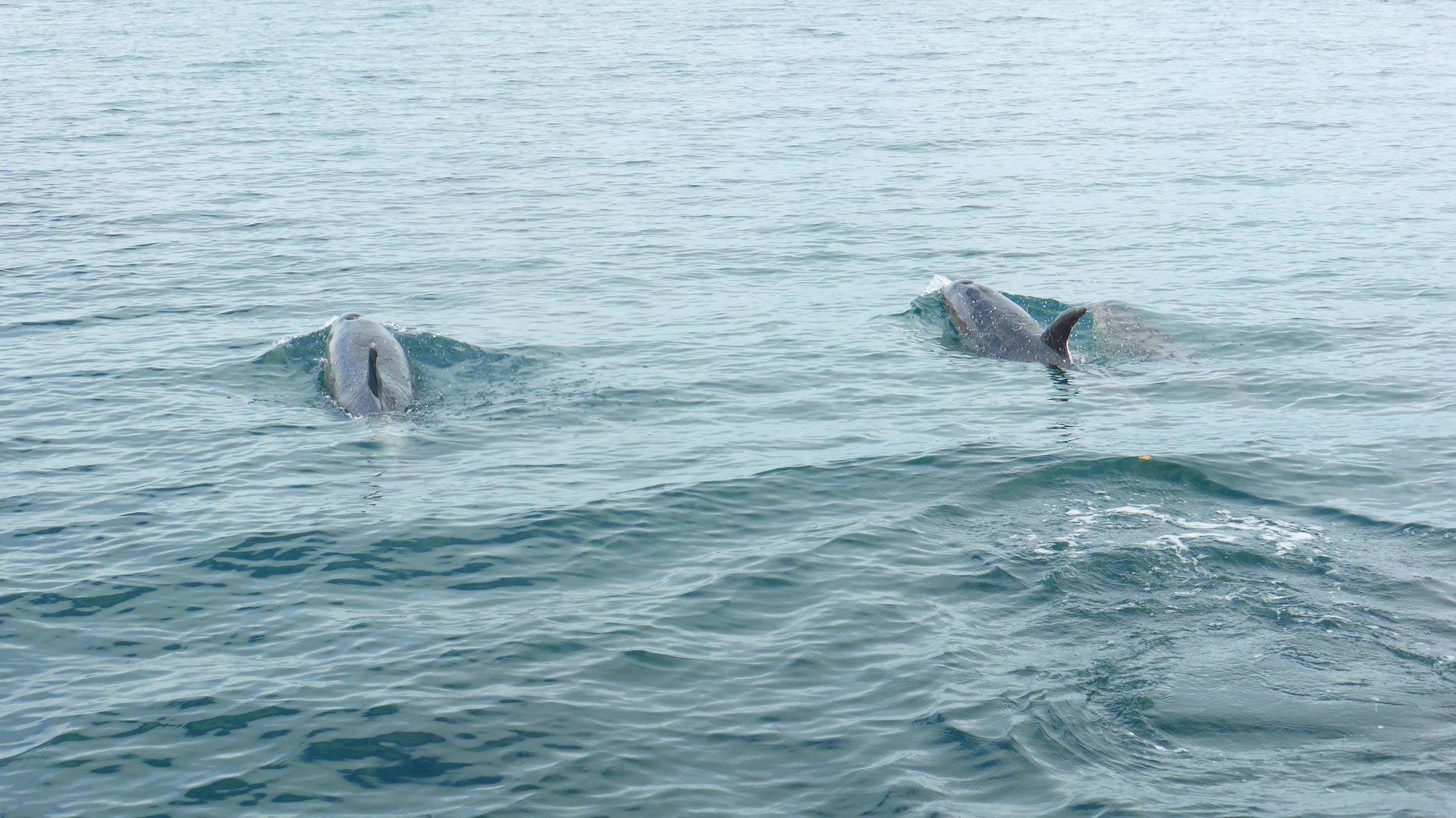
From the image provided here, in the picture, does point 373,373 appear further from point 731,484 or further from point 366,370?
point 731,484

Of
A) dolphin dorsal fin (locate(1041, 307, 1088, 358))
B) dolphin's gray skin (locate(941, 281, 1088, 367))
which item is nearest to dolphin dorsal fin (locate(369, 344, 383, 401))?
dolphin's gray skin (locate(941, 281, 1088, 367))

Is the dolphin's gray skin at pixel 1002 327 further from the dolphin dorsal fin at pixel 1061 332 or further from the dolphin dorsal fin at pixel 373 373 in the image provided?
the dolphin dorsal fin at pixel 373 373

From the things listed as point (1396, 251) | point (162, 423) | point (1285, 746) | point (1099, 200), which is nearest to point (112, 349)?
point (162, 423)

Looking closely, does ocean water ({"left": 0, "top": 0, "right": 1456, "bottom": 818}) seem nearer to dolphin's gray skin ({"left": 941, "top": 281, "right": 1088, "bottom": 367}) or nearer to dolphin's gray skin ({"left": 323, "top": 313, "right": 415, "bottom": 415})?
dolphin's gray skin ({"left": 323, "top": 313, "right": 415, "bottom": 415})

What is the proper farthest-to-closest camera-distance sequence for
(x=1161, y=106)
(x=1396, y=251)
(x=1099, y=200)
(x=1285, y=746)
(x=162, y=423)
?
(x=1161, y=106) → (x=1099, y=200) → (x=1396, y=251) → (x=162, y=423) → (x=1285, y=746)

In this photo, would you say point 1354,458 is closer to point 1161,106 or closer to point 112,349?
point 112,349

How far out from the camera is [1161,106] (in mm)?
38844

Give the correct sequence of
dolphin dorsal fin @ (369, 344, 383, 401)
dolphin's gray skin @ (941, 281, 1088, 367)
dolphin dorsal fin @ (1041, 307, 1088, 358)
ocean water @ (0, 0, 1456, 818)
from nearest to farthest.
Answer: ocean water @ (0, 0, 1456, 818), dolphin dorsal fin @ (369, 344, 383, 401), dolphin dorsal fin @ (1041, 307, 1088, 358), dolphin's gray skin @ (941, 281, 1088, 367)

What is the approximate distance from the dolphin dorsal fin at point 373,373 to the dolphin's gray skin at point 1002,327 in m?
8.33

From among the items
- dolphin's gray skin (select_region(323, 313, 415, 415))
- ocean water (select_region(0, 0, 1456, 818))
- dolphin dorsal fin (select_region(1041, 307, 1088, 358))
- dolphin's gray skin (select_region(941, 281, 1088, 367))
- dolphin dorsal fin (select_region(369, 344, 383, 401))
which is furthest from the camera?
dolphin's gray skin (select_region(941, 281, 1088, 367))

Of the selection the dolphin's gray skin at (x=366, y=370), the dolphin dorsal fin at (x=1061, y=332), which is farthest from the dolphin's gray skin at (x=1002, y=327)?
the dolphin's gray skin at (x=366, y=370)

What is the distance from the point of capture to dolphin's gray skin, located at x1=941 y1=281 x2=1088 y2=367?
703 inches

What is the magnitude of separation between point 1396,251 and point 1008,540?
49.4 feet

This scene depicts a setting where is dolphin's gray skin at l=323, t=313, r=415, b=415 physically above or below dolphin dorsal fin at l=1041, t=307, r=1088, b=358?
above
